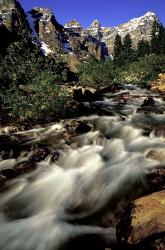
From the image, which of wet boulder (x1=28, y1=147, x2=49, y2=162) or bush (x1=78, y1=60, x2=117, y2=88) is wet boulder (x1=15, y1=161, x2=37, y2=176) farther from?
bush (x1=78, y1=60, x2=117, y2=88)

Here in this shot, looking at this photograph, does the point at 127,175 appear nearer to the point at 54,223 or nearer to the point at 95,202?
the point at 95,202

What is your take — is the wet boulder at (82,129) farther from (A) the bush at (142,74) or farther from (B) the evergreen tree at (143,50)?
(B) the evergreen tree at (143,50)

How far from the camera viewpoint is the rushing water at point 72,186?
8086 millimetres

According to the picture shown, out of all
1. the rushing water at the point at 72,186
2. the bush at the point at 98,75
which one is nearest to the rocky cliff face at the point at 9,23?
the bush at the point at 98,75

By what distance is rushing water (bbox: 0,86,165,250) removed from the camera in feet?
26.5

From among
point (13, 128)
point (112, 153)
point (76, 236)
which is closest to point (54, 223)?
point (76, 236)

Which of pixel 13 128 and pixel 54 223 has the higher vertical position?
pixel 13 128

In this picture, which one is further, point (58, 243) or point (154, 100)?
point (154, 100)

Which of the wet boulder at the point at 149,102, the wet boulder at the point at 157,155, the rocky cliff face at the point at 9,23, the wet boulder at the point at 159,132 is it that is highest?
the rocky cliff face at the point at 9,23

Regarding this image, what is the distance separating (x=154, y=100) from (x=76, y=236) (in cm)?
2064

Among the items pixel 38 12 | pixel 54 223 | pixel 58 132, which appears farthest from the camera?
pixel 38 12

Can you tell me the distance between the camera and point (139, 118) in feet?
64.1

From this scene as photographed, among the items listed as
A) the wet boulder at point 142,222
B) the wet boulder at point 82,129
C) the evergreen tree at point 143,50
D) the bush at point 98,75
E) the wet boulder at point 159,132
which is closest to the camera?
the wet boulder at point 142,222

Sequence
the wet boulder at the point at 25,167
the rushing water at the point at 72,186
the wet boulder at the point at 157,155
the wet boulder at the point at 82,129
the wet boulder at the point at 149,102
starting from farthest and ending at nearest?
the wet boulder at the point at 149,102 → the wet boulder at the point at 82,129 → the wet boulder at the point at 157,155 → the wet boulder at the point at 25,167 → the rushing water at the point at 72,186
